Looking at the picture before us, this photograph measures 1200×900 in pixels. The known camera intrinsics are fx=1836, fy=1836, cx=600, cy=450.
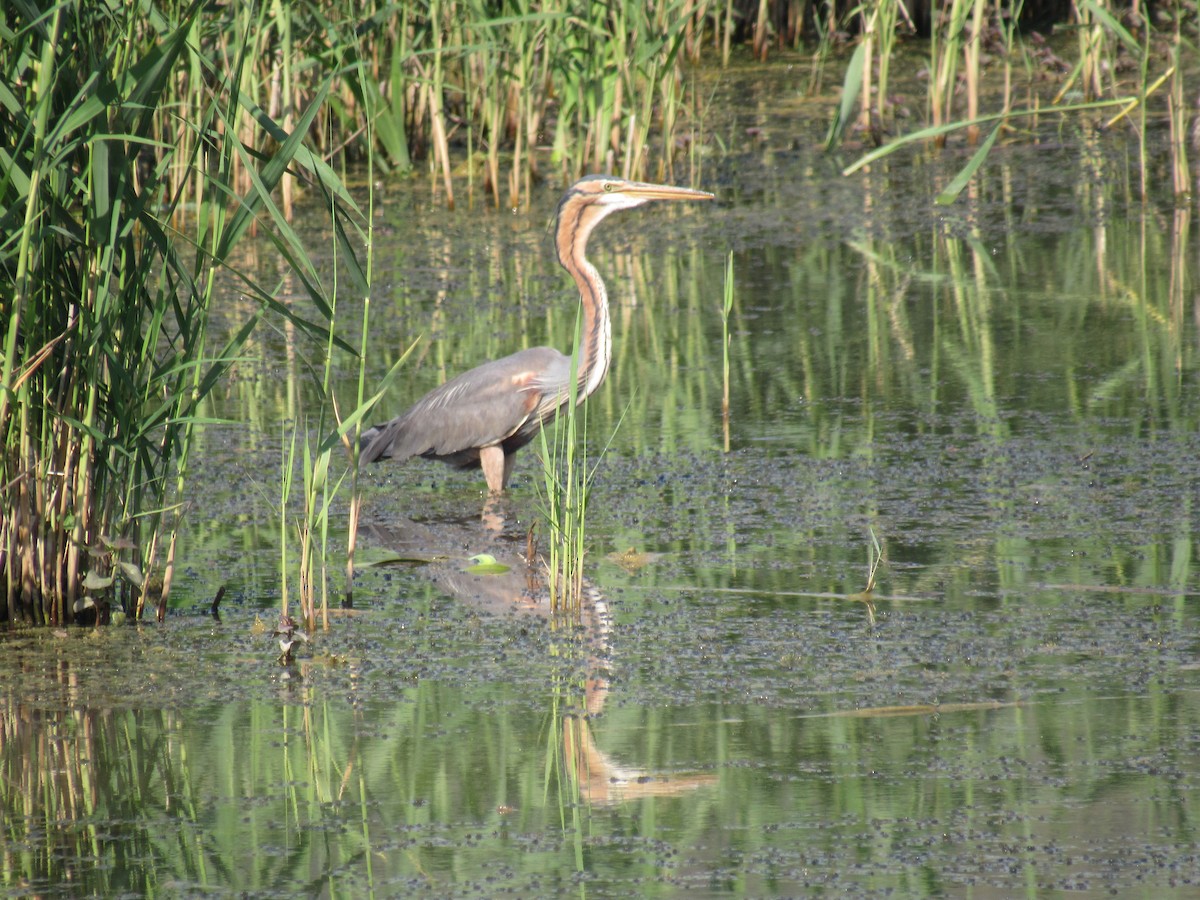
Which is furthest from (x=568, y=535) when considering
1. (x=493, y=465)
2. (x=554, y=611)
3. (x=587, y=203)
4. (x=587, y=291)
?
(x=587, y=203)

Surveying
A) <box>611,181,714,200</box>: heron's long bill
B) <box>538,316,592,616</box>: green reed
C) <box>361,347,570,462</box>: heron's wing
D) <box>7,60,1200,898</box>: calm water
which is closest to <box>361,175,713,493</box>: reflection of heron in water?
<box>361,347,570,462</box>: heron's wing

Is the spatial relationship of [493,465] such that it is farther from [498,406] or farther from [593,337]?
[593,337]

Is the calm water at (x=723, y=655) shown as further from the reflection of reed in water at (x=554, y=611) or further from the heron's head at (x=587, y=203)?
the heron's head at (x=587, y=203)

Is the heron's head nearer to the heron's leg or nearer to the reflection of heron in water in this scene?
the reflection of heron in water

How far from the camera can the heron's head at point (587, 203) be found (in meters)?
6.32

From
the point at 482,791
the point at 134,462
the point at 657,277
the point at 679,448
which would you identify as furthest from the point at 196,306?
the point at 657,277

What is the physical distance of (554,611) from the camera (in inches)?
172

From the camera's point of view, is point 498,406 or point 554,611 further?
point 498,406

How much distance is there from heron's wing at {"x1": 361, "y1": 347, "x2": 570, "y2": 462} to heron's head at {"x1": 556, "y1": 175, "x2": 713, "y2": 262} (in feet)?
1.79

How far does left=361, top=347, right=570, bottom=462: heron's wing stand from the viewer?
19.1ft

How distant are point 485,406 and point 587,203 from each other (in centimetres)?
93

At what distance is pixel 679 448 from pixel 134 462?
232 cm

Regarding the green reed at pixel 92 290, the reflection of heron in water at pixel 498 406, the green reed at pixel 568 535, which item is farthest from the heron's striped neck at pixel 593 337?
the green reed at pixel 92 290

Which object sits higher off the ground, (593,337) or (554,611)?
(593,337)
